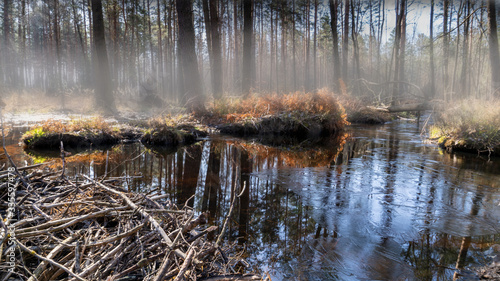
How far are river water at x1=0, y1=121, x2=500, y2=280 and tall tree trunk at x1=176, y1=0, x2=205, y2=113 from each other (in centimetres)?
530

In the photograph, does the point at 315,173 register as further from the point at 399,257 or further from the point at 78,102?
the point at 78,102

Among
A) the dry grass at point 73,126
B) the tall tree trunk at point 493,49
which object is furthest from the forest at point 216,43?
the dry grass at point 73,126

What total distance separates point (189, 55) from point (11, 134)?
7273 mm

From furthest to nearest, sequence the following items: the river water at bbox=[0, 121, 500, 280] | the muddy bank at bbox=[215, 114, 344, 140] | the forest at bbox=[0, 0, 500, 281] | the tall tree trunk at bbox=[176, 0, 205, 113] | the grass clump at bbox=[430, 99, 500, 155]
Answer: the tall tree trunk at bbox=[176, 0, 205, 113]
the muddy bank at bbox=[215, 114, 344, 140]
the grass clump at bbox=[430, 99, 500, 155]
the river water at bbox=[0, 121, 500, 280]
the forest at bbox=[0, 0, 500, 281]

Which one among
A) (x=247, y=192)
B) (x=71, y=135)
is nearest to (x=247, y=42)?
(x=71, y=135)

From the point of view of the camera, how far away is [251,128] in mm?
12719

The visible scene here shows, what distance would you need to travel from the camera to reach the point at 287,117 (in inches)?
492

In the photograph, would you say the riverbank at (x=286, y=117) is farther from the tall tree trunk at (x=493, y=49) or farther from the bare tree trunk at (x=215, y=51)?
the tall tree trunk at (x=493, y=49)

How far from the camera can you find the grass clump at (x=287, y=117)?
12.6 metres

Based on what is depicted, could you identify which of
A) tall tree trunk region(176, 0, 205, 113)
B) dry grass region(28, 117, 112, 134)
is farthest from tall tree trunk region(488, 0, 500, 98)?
dry grass region(28, 117, 112, 134)

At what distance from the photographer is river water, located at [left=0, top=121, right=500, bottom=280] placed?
3.17 metres

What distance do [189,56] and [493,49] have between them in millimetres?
12205

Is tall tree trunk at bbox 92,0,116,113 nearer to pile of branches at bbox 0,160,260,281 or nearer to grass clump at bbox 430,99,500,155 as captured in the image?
pile of branches at bbox 0,160,260,281

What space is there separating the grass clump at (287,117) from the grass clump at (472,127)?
4.04 meters
